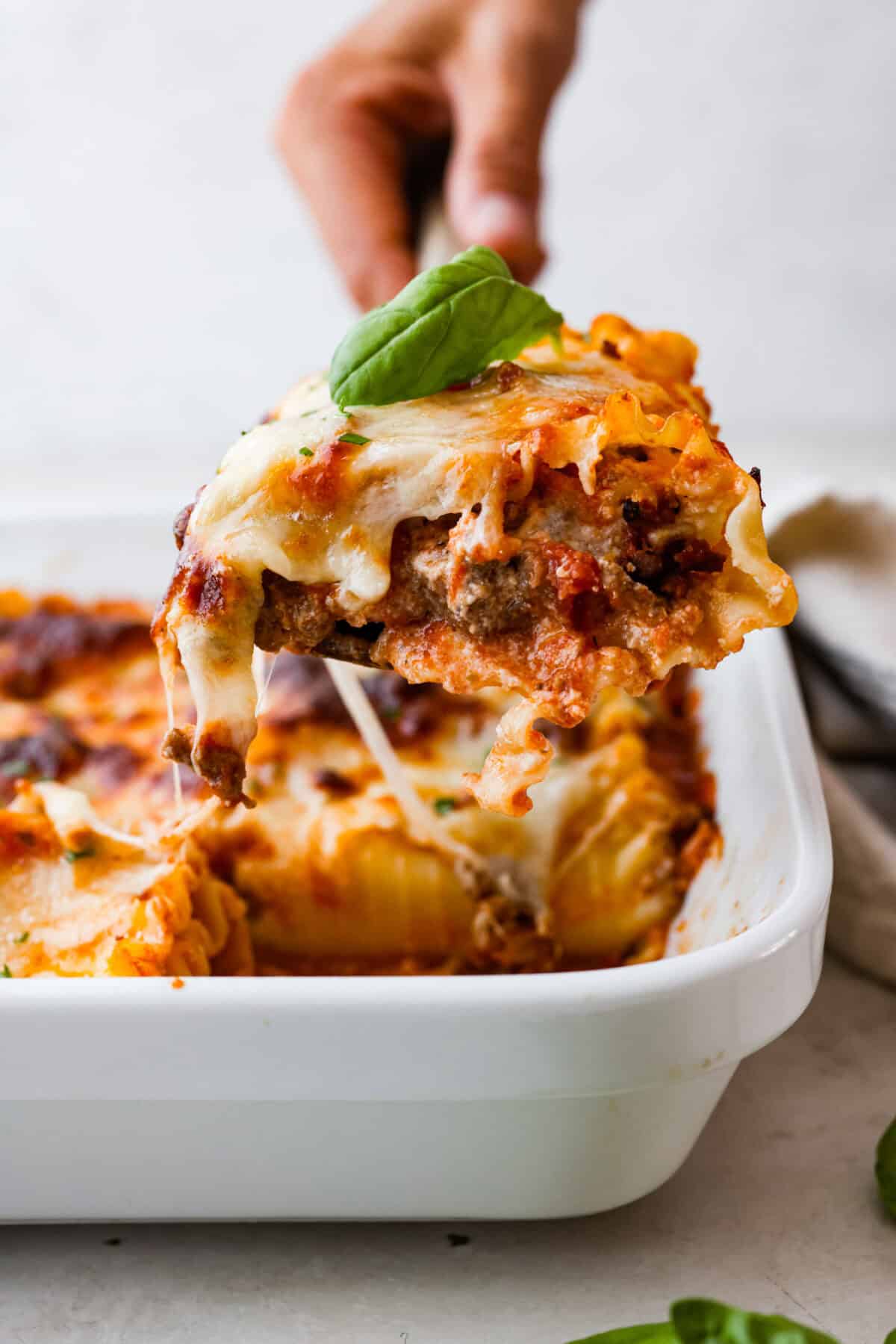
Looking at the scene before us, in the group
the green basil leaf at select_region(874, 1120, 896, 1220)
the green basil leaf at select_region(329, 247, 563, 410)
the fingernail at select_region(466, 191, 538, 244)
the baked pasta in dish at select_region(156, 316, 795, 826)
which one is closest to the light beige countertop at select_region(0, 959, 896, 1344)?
the green basil leaf at select_region(874, 1120, 896, 1220)

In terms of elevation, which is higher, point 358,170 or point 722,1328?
point 358,170

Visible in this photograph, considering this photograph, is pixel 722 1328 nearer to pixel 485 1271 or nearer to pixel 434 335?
pixel 485 1271

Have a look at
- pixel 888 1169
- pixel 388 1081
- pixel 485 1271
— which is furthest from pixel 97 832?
pixel 888 1169

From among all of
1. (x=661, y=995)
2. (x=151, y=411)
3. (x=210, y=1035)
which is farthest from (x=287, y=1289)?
(x=151, y=411)

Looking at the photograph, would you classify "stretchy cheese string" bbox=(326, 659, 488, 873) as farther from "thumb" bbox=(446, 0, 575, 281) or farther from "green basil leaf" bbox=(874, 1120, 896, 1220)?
"thumb" bbox=(446, 0, 575, 281)

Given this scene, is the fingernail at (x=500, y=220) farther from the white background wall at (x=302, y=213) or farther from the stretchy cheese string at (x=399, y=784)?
the white background wall at (x=302, y=213)

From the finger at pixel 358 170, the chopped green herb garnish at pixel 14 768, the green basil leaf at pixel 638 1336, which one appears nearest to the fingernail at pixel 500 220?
the finger at pixel 358 170
